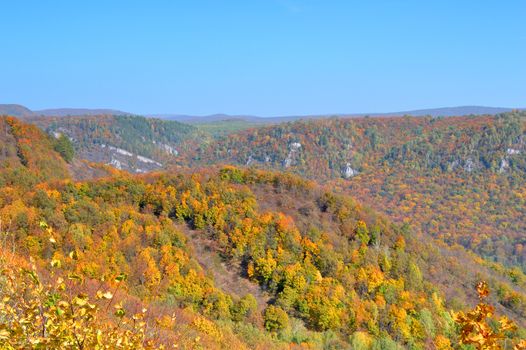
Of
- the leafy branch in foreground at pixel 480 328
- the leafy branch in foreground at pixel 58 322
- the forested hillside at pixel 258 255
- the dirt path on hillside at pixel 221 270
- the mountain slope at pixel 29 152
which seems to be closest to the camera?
the leafy branch in foreground at pixel 58 322

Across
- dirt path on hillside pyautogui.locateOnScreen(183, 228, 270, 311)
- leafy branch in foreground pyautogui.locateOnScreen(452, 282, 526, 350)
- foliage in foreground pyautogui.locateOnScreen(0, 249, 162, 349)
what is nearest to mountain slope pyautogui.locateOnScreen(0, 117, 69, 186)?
dirt path on hillside pyautogui.locateOnScreen(183, 228, 270, 311)

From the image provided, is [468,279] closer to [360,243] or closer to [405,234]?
[405,234]

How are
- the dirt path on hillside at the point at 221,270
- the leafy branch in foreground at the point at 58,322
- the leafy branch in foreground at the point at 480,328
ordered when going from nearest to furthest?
the leafy branch in foreground at the point at 58,322 → the leafy branch in foreground at the point at 480,328 → the dirt path on hillside at the point at 221,270

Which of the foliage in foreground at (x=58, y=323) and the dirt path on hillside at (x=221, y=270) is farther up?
the foliage in foreground at (x=58, y=323)

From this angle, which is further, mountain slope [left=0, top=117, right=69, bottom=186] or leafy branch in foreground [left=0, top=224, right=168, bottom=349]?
mountain slope [left=0, top=117, right=69, bottom=186]

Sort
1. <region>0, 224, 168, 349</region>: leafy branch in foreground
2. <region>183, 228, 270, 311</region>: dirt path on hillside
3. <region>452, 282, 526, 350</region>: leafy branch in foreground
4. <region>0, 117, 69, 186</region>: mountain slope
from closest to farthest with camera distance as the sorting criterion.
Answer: <region>0, 224, 168, 349</region>: leafy branch in foreground → <region>452, 282, 526, 350</region>: leafy branch in foreground → <region>183, 228, 270, 311</region>: dirt path on hillside → <region>0, 117, 69, 186</region>: mountain slope

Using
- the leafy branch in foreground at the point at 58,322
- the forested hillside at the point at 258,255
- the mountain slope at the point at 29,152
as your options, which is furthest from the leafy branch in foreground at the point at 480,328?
the mountain slope at the point at 29,152

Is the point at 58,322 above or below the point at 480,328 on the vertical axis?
above

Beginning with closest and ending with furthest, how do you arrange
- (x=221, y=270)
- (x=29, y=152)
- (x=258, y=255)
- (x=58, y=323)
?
(x=58, y=323) < (x=258, y=255) < (x=221, y=270) < (x=29, y=152)

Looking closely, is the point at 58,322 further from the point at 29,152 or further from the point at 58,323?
the point at 29,152

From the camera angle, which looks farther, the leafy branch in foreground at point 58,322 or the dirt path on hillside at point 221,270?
the dirt path on hillside at point 221,270

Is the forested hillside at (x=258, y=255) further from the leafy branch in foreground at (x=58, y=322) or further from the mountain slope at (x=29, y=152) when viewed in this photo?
the leafy branch in foreground at (x=58, y=322)

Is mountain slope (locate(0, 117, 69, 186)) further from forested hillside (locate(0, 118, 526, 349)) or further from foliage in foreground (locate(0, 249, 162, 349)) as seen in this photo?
foliage in foreground (locate(0, 249, 162, 349))

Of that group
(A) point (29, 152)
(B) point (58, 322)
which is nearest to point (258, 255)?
(A) point (29, 152)
